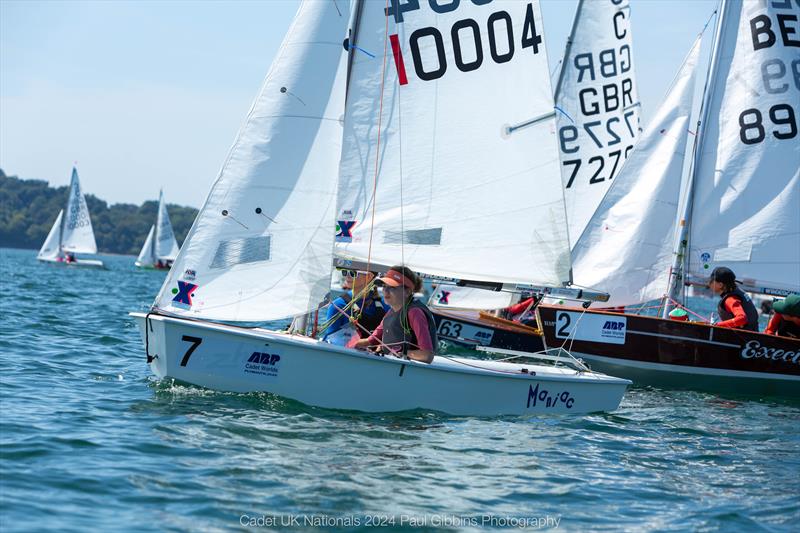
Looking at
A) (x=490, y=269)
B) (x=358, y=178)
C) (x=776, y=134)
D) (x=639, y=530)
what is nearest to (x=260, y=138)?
(x=358, y=178)

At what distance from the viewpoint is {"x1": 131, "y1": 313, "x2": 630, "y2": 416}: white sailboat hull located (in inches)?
334

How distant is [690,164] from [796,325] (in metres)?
3.25

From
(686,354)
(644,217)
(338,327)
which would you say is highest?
(644,217)

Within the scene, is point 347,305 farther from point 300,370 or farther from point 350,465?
point 350,465

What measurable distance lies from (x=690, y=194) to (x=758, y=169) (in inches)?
42.1

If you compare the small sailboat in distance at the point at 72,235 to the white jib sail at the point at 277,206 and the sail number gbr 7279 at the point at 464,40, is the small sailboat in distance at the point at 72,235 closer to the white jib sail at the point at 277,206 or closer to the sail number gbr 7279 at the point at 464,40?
the sail number gbr 7279 at the point at 464,40

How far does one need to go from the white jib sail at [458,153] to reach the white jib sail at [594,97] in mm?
8534

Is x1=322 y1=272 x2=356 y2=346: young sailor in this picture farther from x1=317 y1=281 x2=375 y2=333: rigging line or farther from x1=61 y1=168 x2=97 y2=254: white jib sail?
x1=61 y1=168 x2=97 y2=254: white jib sail

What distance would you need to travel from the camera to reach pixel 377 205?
32.3ft

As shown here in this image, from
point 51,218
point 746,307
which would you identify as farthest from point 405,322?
point 51,218

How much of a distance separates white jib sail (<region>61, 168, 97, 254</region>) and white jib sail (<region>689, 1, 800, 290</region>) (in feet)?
177

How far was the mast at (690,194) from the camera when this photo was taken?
14.6 m

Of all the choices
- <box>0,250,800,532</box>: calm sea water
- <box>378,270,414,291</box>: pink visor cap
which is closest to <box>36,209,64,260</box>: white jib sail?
<box>0,250,800,532</box>: calm sea water

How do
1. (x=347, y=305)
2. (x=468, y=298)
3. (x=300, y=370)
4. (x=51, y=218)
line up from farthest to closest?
(x=51, y=218)
(x=468, y=298)
(x=347, y=305)
(x=300, y=370)
